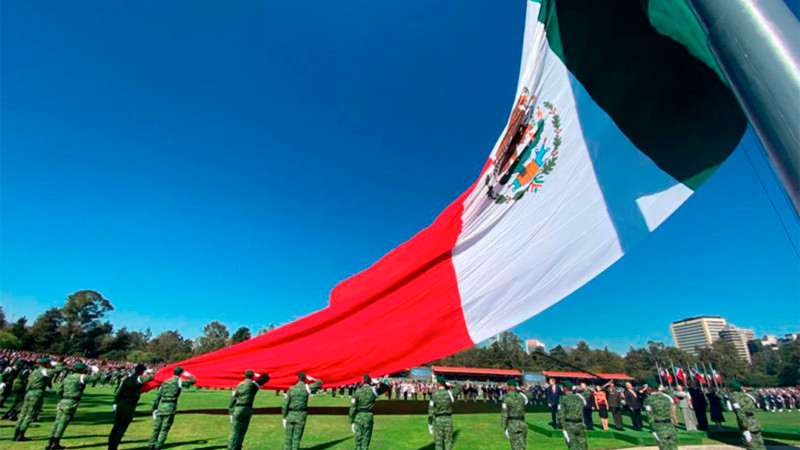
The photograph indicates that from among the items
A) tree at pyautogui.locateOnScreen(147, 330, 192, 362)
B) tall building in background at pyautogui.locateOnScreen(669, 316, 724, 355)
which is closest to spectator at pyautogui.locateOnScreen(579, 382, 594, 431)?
tree at pyautogui.locateOnScreen(147, 330, 192, 362)

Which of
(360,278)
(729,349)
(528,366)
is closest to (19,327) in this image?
(360,278)

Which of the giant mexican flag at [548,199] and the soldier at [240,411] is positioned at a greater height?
the giant mexican flag at [548,199]

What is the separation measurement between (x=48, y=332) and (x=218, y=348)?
3536 centimetres

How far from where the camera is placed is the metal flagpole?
3.36ft

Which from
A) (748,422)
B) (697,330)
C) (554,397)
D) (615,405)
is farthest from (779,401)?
(697,330)

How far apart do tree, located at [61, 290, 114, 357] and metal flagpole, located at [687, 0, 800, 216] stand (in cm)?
8279

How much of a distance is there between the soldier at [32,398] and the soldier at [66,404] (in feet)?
3.62

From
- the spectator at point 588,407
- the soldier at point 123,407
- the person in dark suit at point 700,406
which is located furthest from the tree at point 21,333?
the person in dark suit at point 700,406

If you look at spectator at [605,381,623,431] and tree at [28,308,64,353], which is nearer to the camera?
spectator at [605,381,623,431]

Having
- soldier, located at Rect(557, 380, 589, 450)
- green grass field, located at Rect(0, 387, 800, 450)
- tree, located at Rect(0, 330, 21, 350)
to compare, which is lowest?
green grass field, located at Rect(0, 387, 800, 450)

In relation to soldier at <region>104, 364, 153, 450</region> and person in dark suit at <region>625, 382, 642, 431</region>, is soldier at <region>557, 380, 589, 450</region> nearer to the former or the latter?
person in dark suit at <region>625, 382, 642, 431</region>

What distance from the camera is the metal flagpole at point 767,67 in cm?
102

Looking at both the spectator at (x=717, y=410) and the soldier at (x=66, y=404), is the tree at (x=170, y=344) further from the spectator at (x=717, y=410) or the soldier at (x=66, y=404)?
the spectator at (x=717, y=410)

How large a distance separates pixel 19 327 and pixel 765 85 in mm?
69898
